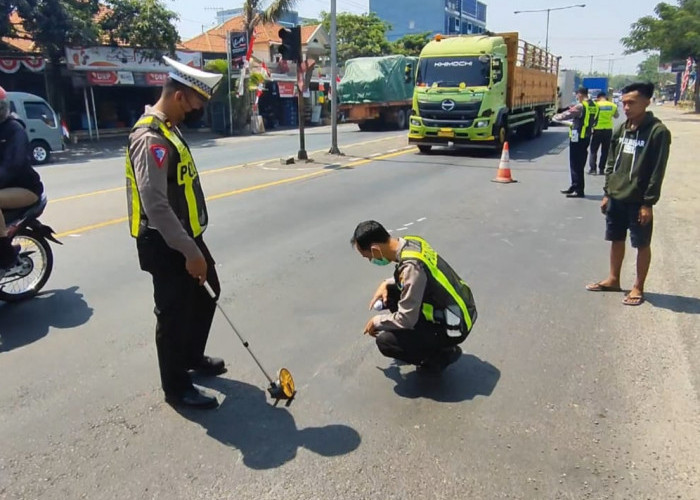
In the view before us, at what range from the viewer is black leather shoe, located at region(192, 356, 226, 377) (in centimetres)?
386

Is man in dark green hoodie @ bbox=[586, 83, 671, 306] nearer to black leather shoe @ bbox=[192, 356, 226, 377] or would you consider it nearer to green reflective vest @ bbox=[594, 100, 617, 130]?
black leather shoe @ bbox=[192, 356, 226, 377]

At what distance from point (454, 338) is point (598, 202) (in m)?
7.16

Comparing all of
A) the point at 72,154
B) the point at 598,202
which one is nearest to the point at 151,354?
the point at 598,202

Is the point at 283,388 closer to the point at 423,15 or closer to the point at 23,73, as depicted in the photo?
the point at 23,73

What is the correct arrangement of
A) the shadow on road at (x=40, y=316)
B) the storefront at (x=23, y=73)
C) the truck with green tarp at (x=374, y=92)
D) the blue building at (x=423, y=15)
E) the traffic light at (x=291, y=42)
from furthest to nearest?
1. the blue building at (x=423, y=15)
2. the truck with green tarp at (x=374, y=92)
3. the storefront at (x=23, y=73)
4. the traffic light at (x=291, y=42)
5. the shadow on road at (x=40, y=316)

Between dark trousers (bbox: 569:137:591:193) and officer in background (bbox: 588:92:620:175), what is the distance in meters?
1.25

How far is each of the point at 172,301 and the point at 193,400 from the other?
611mm

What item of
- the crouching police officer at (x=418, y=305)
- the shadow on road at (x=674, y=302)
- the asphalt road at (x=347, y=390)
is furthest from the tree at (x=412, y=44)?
the crouching police officer at (x=418, y=305)

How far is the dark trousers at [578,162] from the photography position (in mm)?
10000

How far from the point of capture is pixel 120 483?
279 centimetres

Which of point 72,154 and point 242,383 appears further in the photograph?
point 72,154

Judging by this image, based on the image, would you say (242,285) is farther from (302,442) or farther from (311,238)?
(302,442)

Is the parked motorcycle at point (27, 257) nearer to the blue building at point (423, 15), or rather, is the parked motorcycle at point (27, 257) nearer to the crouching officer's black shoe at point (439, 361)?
the crouching officer's black shoe at point (439, 361)

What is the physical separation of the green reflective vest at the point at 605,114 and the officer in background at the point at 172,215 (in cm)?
977
